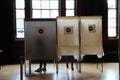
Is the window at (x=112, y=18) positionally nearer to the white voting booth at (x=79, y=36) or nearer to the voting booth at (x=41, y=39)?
the white voting booth at (x=79, y=36)

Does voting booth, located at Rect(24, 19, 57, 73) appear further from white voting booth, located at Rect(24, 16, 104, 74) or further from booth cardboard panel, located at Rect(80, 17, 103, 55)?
booth cardboard panel, located at Rect(80, 17, 103, 55)

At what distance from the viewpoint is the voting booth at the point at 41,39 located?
8281 mm

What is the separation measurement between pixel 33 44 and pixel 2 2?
3.25m

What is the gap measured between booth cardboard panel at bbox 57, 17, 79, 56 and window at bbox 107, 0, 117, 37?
3032 mm

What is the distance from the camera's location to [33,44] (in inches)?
326

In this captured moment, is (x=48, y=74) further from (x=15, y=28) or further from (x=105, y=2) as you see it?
(x=105, y=2)

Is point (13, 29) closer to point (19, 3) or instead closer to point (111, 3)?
point (19, 3)

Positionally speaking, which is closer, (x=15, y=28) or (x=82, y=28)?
(x=82, y=28)

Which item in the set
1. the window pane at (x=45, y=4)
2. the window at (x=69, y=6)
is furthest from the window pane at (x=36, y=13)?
the window at (x=69, y=6)

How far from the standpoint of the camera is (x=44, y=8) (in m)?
11.3

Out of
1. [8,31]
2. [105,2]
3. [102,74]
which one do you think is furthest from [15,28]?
[102,74]

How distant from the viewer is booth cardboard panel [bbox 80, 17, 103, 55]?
8.73 metres

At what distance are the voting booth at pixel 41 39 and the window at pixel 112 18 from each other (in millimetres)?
3655

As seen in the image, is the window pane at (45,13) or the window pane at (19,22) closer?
the window pane at (19,22)
